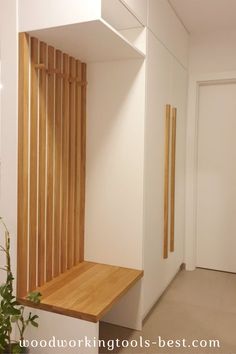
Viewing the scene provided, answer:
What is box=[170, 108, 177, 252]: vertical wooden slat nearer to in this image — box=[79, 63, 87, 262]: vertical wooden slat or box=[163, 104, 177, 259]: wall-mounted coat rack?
box=[163, 104, 177, 259]: wall-mounted coat rack

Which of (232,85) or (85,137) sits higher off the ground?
(232,85)

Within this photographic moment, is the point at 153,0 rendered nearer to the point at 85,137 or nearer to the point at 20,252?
the point at 85,137

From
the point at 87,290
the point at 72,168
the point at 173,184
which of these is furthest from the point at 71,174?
the point at 173,184

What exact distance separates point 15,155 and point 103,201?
895mm

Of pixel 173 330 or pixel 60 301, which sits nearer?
pixel 60 301

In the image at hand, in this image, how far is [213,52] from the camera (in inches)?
143

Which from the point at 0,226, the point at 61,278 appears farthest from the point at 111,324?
the point at 0,226

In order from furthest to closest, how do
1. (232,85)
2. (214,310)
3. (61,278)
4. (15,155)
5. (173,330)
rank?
(232,85) → (214,310) → (173,330) → (61,278) → (15,155)

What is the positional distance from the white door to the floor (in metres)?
0.37

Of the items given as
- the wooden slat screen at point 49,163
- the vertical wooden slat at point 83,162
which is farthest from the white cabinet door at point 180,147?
the wooden slat screen at point 49,163

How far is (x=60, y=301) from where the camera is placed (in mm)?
2041

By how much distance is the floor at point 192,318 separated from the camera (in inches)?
95.6

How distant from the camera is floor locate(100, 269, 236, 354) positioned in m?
2.43

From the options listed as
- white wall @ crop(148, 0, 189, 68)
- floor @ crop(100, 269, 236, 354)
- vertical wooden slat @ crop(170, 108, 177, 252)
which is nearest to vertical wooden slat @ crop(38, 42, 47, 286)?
floor @ crop(100, 269, 236, 354)
